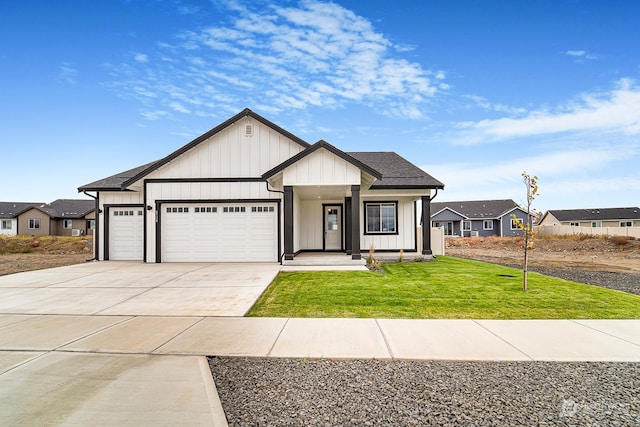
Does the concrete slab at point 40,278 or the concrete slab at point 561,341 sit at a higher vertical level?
the concrete slab at point 40,278

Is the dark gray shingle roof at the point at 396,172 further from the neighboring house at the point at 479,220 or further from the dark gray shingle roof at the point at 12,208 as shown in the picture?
the dark gray shingle roof at the point at 12,208

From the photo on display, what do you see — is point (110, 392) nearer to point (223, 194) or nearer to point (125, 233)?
point (223, 194)

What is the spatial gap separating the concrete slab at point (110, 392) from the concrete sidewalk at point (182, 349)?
10 mm

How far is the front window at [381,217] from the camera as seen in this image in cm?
1627

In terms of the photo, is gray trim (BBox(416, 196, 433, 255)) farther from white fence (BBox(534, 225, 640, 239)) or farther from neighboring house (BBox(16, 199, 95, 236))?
→ neighboring house (BBox(16, 199, 95, 236))

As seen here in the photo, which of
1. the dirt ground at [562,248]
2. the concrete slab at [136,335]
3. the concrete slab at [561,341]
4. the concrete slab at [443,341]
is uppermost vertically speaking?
the concrete slab at [136,335]

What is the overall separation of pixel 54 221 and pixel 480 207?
54.2 m

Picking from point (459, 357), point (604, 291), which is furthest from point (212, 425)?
point (604, 291)

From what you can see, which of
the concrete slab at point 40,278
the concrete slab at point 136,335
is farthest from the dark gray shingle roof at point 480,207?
the concrete slab at point 136,335

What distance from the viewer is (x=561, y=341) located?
4977 millimetres

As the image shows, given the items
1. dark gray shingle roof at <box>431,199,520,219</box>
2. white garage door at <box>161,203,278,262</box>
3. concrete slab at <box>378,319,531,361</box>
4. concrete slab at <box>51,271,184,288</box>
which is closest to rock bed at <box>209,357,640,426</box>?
concrete slab at <box>378,319,531,361</box>

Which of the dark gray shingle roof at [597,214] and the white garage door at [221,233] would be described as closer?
the white garage door at [221,233]

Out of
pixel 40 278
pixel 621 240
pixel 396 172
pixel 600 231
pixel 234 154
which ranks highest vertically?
pixel 234 154

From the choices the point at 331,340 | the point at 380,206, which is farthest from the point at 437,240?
the point at 331,340
